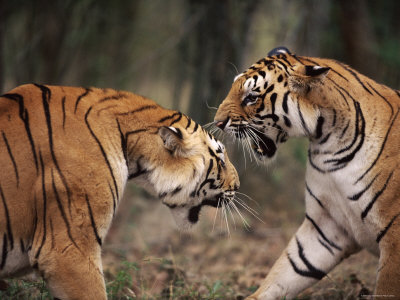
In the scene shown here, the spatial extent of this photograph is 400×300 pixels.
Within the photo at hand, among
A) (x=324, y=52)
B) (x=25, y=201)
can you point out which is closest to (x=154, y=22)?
(x=324, y=52)

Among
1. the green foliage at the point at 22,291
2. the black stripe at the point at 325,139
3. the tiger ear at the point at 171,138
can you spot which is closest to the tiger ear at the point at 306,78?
the black stripe at the point at 325,139

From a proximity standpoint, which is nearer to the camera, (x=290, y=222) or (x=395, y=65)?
(x=290, y=222)

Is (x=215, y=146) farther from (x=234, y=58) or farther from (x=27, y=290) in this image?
(x=234, y=58)

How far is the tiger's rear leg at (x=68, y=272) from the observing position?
3.17m

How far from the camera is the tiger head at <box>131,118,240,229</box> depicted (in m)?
3.66

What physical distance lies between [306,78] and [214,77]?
373cm

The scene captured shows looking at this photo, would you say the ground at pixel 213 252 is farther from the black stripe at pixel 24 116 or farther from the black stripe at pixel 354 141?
the black stripe at pixel 354 141

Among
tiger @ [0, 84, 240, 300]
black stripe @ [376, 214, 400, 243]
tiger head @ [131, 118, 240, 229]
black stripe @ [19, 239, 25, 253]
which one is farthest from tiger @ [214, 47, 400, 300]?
black stripe @ [19, 239, 25, 253]

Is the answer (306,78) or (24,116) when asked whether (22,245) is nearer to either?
(24,116)

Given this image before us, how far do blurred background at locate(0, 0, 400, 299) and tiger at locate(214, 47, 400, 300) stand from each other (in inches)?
26.0

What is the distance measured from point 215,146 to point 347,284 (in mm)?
2007

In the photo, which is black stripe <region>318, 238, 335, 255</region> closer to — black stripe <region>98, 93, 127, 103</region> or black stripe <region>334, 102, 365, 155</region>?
black stripe <region>334, 102, 365, 155</region>

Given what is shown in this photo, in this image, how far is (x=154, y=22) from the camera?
1258cm

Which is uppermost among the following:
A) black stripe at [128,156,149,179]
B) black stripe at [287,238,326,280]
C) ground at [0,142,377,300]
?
black stripe at [128,156,149,179]
